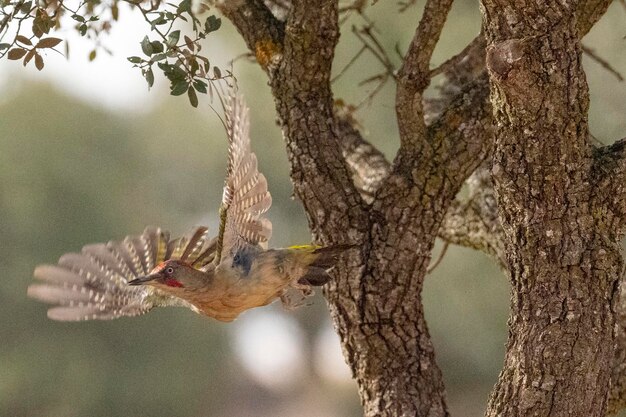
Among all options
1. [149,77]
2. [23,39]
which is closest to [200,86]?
[149,77]

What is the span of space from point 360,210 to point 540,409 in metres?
1.28

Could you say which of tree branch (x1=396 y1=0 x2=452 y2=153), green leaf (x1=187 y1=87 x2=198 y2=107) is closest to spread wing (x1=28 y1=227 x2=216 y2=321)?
tree branch (x1=396 y1=0 x2=452 y2=153)

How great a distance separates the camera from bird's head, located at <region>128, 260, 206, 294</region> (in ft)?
14.0

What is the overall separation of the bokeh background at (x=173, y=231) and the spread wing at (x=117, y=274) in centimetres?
774

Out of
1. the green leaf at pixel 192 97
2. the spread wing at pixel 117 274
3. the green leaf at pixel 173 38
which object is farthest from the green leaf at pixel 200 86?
the spread wing at pixel 117 274

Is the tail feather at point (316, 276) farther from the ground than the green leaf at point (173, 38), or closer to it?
closer to it

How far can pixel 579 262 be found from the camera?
136 inches

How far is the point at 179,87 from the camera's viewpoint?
11.8ft

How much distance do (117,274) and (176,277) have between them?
72cm

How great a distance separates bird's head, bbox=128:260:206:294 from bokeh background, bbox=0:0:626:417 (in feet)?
27.1

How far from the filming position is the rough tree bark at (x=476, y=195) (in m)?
3.44

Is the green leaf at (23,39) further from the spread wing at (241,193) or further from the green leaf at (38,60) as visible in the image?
the spread wing at (241,193)

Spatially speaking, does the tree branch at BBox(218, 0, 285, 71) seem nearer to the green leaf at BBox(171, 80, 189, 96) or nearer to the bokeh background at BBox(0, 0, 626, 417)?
the green leaf at BBox(171, 80, 189, 96)

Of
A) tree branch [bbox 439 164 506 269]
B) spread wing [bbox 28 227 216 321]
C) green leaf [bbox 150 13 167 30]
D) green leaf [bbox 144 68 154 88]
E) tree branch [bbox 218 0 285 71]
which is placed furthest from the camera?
tree branch [bbox 439 164 506 269]
